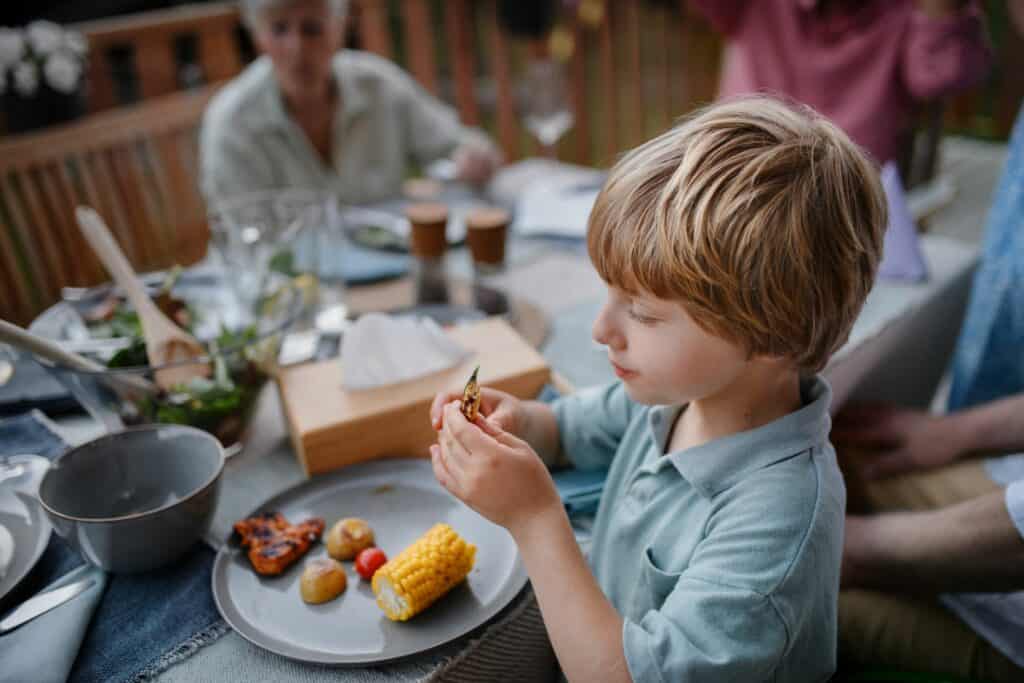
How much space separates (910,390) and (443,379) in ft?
3.06

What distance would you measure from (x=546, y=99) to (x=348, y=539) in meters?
1.31

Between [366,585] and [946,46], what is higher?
[946,46]

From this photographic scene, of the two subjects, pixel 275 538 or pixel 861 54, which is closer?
pixel 275 538

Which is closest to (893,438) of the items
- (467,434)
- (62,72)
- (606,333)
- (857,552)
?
(857,552)

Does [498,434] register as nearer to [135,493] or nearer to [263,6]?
[135,493]

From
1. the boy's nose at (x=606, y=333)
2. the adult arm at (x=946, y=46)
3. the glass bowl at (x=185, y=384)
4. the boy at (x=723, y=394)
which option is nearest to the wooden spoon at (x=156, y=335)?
the glass bowl at (x=185, y=384)

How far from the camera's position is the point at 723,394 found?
2.43 feet

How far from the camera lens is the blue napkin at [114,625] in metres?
0.64

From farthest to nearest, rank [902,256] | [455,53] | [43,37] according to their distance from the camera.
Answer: [455,53], [43,37], [902,256]

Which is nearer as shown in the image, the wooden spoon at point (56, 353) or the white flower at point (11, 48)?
the wooden spoon at point (56, 353)

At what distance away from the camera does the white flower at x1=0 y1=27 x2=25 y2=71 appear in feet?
6.58

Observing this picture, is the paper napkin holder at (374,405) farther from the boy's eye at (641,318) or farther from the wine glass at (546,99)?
the wine glass at (546,99)

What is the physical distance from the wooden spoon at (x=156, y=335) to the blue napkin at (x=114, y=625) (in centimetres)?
21

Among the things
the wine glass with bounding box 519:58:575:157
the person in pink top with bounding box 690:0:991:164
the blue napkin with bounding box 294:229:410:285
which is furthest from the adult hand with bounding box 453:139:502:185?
the person in pink top with bounding box 690:0:991:164
